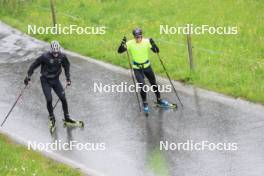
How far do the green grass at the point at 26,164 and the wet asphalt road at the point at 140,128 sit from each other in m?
0.57

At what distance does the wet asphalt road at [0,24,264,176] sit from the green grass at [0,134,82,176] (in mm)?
574

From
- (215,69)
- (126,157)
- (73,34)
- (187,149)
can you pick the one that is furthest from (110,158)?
(73,34)

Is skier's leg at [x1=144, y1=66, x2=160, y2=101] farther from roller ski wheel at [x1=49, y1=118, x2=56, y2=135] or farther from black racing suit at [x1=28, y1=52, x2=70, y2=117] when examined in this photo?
roller ski wheel at [x1=49, y1=118, x2=56, y2=135]

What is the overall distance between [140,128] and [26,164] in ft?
11.4

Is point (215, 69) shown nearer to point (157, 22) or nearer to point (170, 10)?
point (157, 22)

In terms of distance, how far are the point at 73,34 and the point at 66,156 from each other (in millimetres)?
10877

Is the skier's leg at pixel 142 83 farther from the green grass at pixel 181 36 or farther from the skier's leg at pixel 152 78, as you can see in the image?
the green grass at pixel 181 36

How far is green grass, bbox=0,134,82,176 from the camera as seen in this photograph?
13.6 meters

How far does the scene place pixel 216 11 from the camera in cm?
2655

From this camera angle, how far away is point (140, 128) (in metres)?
16.3

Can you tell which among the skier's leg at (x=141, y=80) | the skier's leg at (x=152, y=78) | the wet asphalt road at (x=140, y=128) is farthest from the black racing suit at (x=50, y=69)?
the skier's leg at (x=152, y=78)

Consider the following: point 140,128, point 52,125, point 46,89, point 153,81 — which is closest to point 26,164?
point 52,125

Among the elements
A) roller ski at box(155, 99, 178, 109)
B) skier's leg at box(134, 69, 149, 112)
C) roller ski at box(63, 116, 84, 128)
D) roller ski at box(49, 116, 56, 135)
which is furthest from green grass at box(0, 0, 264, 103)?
roller ski at box(49, 116, 56, 135)

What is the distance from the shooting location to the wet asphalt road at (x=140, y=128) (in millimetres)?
13992
